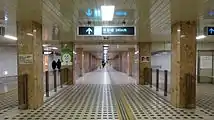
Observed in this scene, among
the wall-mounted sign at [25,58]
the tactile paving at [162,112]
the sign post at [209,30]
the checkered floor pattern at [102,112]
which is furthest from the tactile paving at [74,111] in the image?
the sign post at [209,30]

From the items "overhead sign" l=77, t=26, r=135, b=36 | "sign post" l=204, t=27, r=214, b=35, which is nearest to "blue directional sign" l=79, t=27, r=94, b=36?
"overhead sign" l=77, t=26, r=135, b=36

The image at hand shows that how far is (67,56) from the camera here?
15883 millimetres

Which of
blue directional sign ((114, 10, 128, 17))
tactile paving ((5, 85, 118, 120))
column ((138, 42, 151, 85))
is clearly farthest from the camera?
column ((138, 42, 151, 85))

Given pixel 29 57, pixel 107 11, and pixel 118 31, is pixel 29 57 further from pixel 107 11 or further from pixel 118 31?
pixel 118 31

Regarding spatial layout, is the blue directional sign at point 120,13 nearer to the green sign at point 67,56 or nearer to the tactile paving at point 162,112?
the tactile paving at point 162,112

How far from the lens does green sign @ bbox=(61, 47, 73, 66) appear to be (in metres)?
15.9

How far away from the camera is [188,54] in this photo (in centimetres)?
775

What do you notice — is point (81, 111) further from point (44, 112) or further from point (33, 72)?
point (33, 72)

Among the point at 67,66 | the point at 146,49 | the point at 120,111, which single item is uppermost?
the point at 146,49

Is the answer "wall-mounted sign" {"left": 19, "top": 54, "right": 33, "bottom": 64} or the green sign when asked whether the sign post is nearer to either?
"wall-mounted sign" {"left": 19, "top": 54, "right": 33, "bottom": 64}

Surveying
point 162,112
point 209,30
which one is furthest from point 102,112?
point 209,30

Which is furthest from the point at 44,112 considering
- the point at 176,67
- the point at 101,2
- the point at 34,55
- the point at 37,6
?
the point at 176,67

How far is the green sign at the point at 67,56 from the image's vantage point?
1589 centimetres

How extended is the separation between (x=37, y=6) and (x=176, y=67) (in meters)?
4.71
